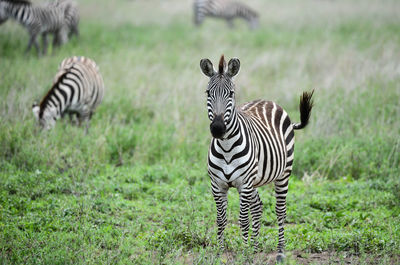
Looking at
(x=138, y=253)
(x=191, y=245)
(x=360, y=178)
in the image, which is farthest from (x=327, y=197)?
(x=138, y=253)

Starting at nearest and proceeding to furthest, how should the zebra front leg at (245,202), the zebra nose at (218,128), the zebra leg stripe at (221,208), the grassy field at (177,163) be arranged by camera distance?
the zebra nose at (218,128), the zebra front leg at (245,202), the zebra leg stripe at (221,208), the grassy field at (177,163)

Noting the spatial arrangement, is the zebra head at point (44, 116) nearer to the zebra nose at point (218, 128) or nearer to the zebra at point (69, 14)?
the zebra nose at point (218, 128)

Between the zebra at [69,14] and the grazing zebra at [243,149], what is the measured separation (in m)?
12.3

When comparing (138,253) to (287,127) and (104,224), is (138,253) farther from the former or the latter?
(287,127)

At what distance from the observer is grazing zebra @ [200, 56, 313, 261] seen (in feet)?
14.3

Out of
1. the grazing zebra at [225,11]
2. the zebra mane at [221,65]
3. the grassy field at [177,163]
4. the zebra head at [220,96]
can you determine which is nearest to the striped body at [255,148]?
the zebra head at [220,96]

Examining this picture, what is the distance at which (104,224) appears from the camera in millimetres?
5734

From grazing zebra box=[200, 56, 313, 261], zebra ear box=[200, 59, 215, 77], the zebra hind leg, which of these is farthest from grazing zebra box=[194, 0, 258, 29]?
zebra ear box=[200, 59, 215, 77]

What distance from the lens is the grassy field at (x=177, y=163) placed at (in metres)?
5.20

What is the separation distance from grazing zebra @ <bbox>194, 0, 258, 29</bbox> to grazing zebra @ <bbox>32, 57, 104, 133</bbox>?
11935 millimetres

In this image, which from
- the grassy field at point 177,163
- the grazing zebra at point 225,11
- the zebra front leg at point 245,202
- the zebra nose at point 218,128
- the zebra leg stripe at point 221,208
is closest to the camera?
the zebra nose at point 218,128

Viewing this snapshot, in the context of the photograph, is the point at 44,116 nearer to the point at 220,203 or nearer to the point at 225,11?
the point at 220,203

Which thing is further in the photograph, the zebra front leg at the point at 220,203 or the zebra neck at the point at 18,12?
the zebra neck at the point at 18,12

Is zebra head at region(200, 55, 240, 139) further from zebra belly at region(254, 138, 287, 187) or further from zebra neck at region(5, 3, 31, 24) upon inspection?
zebra neck at region(5, 3, 31, 24)
